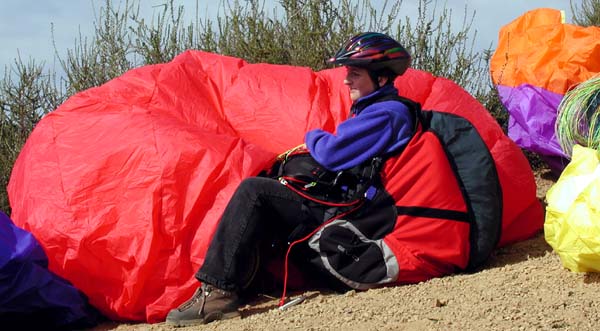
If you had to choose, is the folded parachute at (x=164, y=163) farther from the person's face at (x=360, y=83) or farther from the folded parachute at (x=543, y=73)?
the folded parachute at (x=543, y=73)

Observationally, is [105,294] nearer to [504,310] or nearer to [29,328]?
[29,328]

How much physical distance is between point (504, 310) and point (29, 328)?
2.13m

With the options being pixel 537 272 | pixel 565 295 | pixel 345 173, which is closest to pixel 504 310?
pixel 565 295

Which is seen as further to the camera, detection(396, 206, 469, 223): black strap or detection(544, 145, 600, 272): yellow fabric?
detection(396, 206, 469, 223): black strap

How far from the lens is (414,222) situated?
3.96 m

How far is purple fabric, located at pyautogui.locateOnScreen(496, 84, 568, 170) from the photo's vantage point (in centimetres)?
540

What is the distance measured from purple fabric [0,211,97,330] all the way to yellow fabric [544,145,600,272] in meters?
2.11

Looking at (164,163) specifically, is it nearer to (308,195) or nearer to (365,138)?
(308,195)

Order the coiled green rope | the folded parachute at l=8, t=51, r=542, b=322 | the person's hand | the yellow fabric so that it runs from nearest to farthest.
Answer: the yellow fabric
the folded parachute at l=8, t=51, r=542, b=322
the person's hand
the coiled green rope

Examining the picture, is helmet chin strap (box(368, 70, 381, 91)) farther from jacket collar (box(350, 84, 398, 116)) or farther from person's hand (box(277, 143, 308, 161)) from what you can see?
person's hand (box(277, 143, 308, 161))

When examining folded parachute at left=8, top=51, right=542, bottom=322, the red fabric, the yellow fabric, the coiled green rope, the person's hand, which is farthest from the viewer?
the coiled green rope

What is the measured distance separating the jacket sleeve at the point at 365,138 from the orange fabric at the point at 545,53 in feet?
5.68

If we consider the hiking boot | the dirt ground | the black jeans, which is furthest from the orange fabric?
the hiking boot

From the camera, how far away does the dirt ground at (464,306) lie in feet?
10.6
